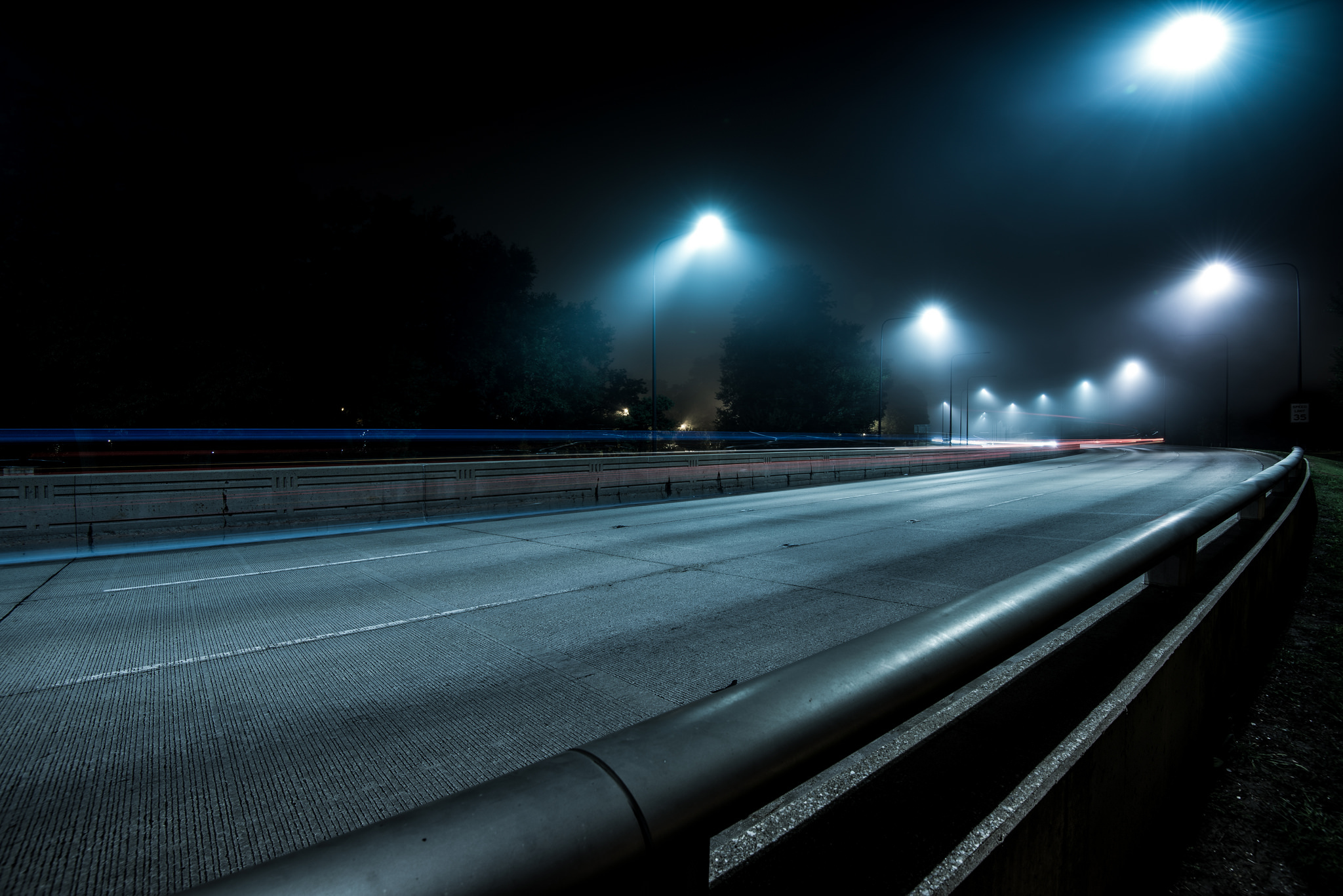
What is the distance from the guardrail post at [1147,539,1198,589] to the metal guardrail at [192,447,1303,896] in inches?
111

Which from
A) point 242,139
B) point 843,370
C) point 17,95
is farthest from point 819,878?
point 843,370

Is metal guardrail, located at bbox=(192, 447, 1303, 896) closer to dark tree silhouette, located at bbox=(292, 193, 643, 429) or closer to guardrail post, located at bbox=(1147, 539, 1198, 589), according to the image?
guardrail post, located at bbox=(1147, 539, 1198, 589)

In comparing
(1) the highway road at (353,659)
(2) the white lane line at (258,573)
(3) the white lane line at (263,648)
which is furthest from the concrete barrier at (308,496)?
(3) the white lane line at (263,648)

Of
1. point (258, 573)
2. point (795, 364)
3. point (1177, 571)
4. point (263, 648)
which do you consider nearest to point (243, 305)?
point (258, 573)

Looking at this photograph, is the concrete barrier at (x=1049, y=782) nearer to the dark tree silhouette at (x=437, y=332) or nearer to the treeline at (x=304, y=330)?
the treeline at (x=304, y=330)

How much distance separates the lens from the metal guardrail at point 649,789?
2.19ft

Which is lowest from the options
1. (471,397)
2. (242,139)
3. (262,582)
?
(262,582)

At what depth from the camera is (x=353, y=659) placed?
5211 millimetres

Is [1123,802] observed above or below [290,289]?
below

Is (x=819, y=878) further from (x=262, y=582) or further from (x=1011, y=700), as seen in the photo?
(x=262, y=582)

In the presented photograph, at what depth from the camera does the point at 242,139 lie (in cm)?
3491

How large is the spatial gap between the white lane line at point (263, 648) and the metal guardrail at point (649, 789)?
18.8 feet

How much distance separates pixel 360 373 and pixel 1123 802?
42.4 metres

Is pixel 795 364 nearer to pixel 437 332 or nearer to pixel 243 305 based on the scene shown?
pixel 437 332
